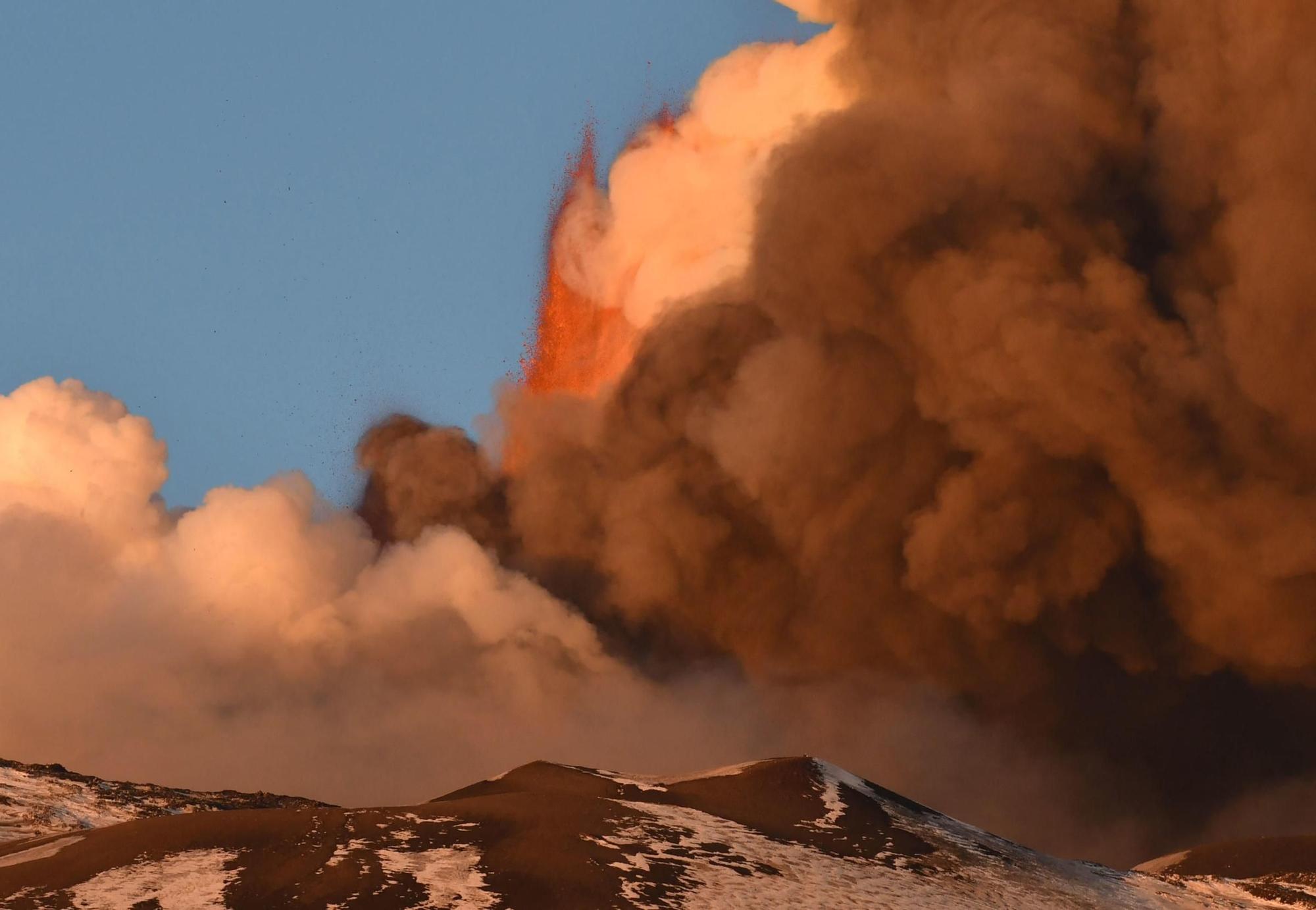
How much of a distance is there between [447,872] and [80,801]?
107 feet

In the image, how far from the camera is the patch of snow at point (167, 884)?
1692 inches

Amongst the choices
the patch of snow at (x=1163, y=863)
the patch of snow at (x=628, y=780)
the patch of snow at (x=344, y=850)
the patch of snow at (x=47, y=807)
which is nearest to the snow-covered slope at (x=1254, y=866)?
the patch of snow at (x=1163, y=863)

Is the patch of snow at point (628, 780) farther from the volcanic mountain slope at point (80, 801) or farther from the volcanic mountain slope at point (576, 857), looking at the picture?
the volcanic mountain slope at point (80, 801)

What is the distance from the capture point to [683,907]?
4434 cm

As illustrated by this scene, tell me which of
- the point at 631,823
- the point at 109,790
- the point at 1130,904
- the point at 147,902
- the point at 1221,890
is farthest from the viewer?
the point at 109,790

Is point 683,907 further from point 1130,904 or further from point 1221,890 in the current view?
point 1221,890

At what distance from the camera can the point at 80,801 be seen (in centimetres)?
7169

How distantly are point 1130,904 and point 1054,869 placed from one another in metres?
3.34

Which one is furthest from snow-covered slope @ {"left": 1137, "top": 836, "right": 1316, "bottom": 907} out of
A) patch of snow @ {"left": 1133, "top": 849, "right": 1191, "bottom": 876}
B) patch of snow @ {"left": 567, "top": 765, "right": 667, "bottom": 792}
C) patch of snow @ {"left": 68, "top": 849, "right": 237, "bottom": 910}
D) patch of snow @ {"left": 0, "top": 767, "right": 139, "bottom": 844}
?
patch of snow @ {"left": 0, "top": 767, "right": 139, "bottom": 844}

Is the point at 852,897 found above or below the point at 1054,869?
below

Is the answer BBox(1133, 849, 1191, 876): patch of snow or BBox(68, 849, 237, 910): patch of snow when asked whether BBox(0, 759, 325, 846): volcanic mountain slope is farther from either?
BBox(1133, 849, 1191, 876): patch of snow

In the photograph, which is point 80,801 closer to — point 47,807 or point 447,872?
point 47,807

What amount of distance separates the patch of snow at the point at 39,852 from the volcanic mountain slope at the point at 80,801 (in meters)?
8.53

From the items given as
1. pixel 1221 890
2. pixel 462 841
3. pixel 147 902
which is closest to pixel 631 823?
pixel 462 841
